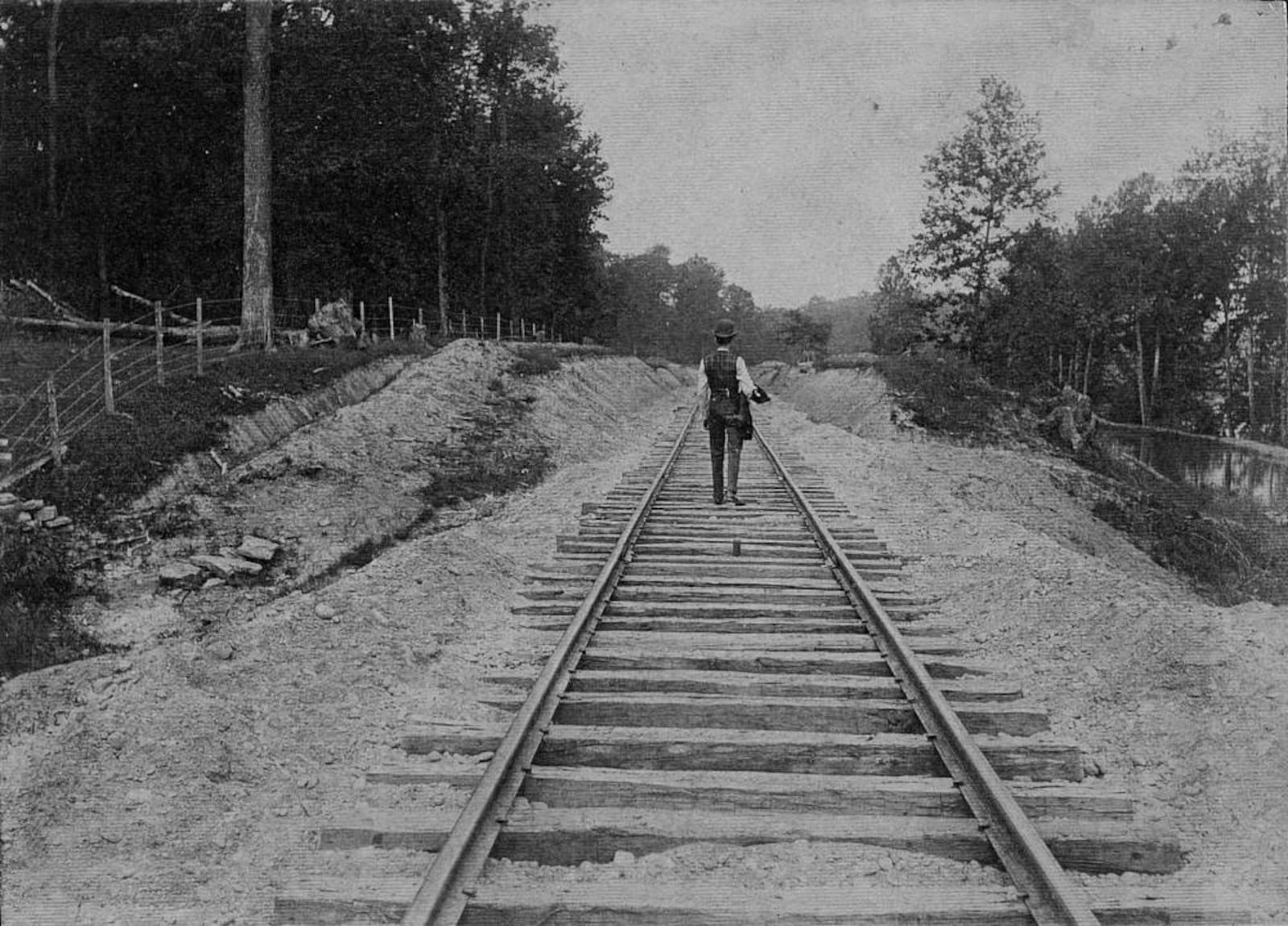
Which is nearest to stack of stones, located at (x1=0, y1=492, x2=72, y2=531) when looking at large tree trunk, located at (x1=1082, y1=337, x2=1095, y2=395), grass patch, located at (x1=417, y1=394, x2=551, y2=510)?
grass patch, located at (x1=417, y1=394, x2=551, y2=510)

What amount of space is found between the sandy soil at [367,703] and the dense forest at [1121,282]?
25.7m

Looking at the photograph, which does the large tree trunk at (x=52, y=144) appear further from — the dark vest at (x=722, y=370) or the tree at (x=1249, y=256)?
the tree at (x=1249, y=256)

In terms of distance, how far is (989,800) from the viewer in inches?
142

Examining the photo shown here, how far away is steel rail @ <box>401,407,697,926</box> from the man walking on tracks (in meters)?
4.14

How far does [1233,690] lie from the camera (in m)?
4.81

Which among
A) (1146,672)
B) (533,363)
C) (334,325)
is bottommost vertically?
(1146,672)

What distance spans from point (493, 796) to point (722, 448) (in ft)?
22.7

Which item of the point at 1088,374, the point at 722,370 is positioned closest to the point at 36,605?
the point at 722,370

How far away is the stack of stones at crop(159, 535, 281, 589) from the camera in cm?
827

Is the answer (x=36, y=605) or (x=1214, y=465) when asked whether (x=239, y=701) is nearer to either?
(x=36, y=605)

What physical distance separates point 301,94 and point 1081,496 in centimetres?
2081

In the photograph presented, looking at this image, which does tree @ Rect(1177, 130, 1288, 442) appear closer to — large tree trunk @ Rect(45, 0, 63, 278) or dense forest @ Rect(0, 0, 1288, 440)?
dense forest @ Rect(0, 0, 1288, 440)

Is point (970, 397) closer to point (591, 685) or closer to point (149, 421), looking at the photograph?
point (149, 421)

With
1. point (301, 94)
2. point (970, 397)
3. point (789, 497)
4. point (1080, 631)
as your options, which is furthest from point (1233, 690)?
point (301, 94)
